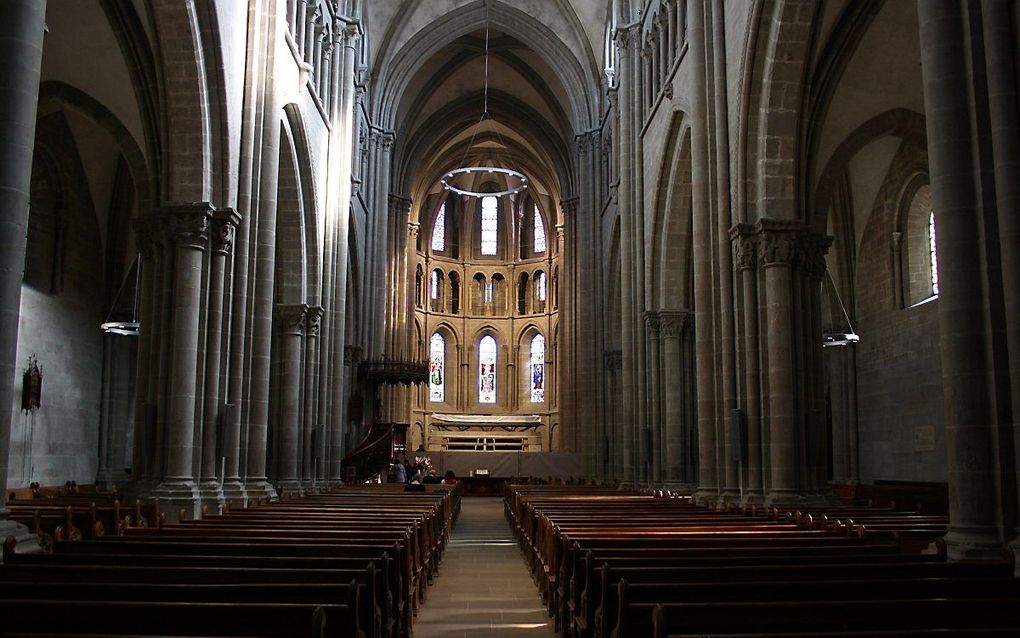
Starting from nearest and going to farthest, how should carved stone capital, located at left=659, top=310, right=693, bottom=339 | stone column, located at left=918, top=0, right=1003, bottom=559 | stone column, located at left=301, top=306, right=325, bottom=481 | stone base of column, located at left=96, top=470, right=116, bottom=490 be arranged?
1. stone column, located at left=918, top=0, right=1003, bottom=559
2. stone column, located at left=301, top=306, right=325, bottom=481
3. carved stone capital, located at left=659, top=310, right=693, bottom=339
4. stone base of column, located at left=96, top=470, right=116, bottom=490

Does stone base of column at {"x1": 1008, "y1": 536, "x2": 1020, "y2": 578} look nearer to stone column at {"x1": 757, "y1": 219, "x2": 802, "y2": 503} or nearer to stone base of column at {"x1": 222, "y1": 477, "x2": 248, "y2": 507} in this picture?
stone column at {"x1": 757, "y1": 219, "x2": 802, "y2": 503}

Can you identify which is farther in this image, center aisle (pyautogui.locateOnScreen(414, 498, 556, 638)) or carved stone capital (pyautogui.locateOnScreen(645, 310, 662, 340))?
carved stone capital (pyautogui.locateOnScreen(645, 310, 662, 340))

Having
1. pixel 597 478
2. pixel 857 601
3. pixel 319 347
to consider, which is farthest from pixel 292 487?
pixel 857 601

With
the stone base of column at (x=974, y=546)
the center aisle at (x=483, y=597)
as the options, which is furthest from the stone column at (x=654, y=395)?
the stone base of column at (x=974, y=546)

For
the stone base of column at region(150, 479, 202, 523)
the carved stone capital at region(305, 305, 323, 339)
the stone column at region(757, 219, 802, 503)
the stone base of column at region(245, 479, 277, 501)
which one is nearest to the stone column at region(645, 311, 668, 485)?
the stone column at region(757, 219, 802, 503)

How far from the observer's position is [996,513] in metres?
8.25

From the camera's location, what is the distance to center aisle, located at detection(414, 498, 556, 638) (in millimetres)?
9628

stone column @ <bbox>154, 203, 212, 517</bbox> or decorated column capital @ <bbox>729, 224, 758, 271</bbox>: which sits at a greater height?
decorated column capital @ <bbox>729, 224, 758, 271</bbox>

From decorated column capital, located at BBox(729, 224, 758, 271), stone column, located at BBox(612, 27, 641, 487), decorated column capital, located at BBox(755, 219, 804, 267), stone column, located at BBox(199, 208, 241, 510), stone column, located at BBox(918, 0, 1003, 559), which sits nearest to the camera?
stone column, located at BBox(918, 0, 1003, 559)

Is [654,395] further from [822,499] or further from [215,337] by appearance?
[215,337]

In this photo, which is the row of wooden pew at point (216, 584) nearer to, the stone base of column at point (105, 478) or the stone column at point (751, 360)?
the stone column at point (751, 360)

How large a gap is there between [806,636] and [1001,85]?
6.29 metres

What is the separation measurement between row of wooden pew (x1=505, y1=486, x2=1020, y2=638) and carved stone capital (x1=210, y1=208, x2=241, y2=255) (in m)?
7.19

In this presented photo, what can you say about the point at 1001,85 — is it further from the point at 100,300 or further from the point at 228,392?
the point at 100,300
